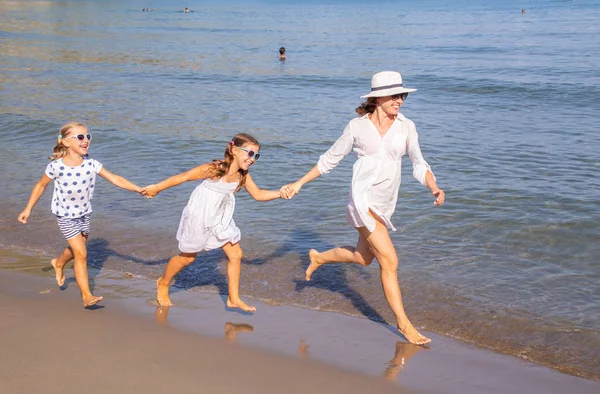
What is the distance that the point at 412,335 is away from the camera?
559cm

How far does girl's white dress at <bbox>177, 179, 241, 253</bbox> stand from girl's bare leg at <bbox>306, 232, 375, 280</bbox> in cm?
90

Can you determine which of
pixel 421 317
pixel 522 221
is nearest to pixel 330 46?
pixel 522 221

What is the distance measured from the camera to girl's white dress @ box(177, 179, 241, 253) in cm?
590

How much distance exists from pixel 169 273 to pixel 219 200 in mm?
793

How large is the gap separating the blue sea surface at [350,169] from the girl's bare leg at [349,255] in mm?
388

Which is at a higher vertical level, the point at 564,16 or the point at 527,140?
the point at 564,16

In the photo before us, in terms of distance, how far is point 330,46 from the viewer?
35938 millimetres

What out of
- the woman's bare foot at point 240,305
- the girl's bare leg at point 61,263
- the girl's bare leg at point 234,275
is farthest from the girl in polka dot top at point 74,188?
the woman's bare foot at point 240,305

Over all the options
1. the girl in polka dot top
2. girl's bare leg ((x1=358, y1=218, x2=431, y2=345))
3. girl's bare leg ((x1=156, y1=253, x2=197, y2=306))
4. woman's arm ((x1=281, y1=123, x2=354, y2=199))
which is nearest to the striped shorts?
the girl in polka dot top

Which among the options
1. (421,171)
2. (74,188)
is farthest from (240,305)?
(421,171)

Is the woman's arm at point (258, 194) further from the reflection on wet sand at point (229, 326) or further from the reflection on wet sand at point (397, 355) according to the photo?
the reflection on wet sand at point (397, 355)

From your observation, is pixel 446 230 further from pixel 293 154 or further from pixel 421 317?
pixel 293 154

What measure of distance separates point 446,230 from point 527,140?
5627 millimetres

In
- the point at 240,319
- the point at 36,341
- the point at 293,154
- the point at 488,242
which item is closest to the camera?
the point at 36,341
